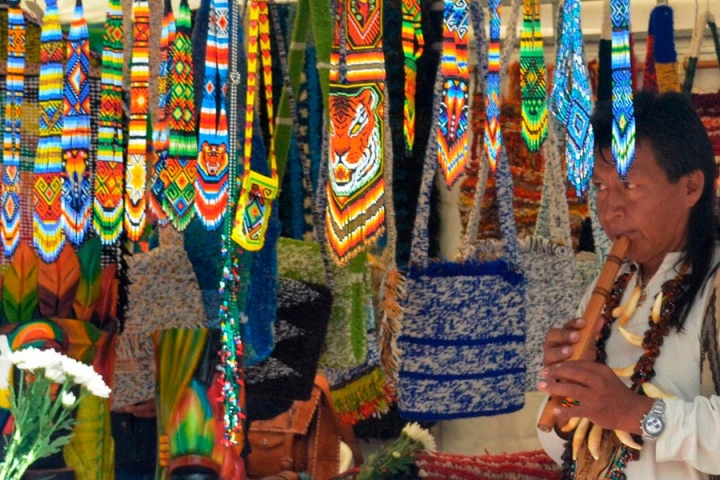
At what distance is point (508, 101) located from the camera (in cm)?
318

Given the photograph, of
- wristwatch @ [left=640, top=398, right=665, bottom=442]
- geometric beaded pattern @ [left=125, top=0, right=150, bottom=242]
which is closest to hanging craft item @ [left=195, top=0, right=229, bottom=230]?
geometric beaded pattern @ [left=125, top=0, right=150, bottom=242]

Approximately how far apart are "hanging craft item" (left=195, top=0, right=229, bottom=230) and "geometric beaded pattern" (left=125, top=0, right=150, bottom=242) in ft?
0.47

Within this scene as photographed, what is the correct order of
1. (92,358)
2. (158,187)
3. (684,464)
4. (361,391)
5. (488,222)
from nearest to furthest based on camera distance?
(684,464)
(92,358)
(158,187)
(361,391)
(488,222)

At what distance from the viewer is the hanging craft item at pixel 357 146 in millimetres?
1807

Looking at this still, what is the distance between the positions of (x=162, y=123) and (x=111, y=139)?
114mm

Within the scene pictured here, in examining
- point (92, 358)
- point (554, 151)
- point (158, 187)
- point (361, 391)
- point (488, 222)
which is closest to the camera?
point (92, 358)

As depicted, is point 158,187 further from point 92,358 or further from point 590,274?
point 590,274

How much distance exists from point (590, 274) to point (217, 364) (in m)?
0.89

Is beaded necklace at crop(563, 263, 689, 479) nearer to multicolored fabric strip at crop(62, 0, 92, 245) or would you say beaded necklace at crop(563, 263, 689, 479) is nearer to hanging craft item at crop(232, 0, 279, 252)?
hanging craft item at crop(232, 0, 279, 252)

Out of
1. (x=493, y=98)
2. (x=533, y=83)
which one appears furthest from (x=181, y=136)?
(x=533, y=83)

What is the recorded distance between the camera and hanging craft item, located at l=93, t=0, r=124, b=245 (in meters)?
2.01

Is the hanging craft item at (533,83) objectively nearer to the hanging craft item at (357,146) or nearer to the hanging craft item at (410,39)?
the hanging craft item at (410,39)

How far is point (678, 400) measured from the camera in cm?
161

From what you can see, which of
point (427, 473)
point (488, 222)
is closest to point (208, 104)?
point (427, 473)
